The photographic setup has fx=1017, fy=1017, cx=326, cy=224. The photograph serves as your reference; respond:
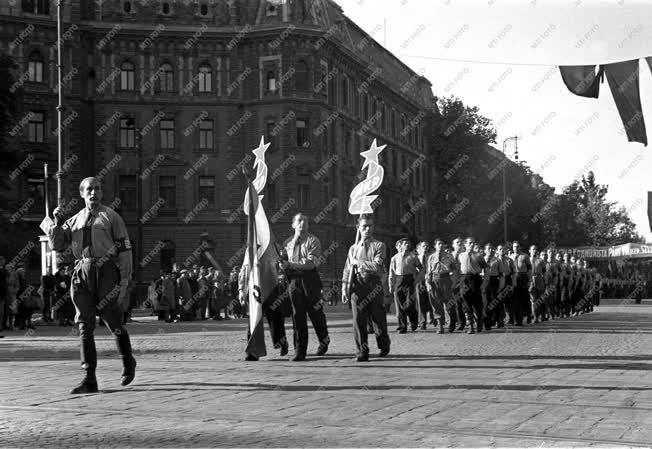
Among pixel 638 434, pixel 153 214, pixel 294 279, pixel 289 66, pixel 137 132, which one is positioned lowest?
pixel 638 434

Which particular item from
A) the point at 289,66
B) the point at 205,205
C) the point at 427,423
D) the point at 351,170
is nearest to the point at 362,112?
the point at 351,170

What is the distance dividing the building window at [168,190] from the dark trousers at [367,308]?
158ft

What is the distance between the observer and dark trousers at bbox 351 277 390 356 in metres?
13.6

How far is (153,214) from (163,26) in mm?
11292

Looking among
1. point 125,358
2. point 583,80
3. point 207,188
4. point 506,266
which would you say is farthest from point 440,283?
point 207,188

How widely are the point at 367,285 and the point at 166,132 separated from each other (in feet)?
162

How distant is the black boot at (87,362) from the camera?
959 cm

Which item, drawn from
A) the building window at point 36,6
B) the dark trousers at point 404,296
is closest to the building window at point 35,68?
the building window at point 36,6

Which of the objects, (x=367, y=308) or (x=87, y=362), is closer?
(x=87, y=362)

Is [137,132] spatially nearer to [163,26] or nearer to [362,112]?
[163,26]

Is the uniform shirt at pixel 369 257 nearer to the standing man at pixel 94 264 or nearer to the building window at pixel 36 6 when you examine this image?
the standing man at pixel 94 264

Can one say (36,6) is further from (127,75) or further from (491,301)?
(491,301)

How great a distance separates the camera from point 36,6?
5872 centimetres

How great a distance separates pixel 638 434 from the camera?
7.04 meters
